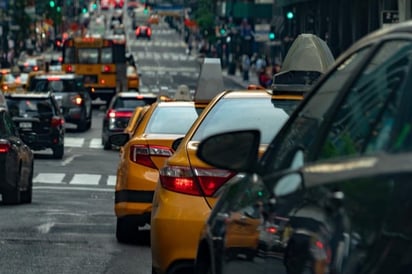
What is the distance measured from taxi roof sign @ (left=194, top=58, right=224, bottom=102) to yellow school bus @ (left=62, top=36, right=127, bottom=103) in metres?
45.2

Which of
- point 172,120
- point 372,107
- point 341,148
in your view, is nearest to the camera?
point 372,107

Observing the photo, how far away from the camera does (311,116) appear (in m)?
5.82

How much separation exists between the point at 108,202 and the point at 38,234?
23.3 ft

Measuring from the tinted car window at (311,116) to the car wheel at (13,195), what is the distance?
14968 millimetres

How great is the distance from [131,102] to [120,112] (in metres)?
1.00

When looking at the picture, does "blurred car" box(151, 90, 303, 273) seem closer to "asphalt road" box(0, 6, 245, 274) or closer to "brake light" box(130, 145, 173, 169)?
"asphalt road" box(0, 6, 245, 274)

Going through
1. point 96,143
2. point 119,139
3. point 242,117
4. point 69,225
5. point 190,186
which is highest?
point 242,117

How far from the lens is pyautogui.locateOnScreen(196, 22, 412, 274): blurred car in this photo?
4441 mm

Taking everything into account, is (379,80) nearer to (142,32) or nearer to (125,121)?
(125,121)

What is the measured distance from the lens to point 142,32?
155m

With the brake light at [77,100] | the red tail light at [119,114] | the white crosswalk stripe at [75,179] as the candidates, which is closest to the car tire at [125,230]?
the white crosswalk stripe at [75,179]

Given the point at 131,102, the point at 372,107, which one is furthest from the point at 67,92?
the point at 372,107

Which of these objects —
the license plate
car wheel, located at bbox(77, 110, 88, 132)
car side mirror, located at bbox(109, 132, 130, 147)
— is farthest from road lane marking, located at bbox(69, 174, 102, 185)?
car wheel, located at bbox(77, 110, 88, 132)

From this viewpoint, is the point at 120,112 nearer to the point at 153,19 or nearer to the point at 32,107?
the point at 32,107
